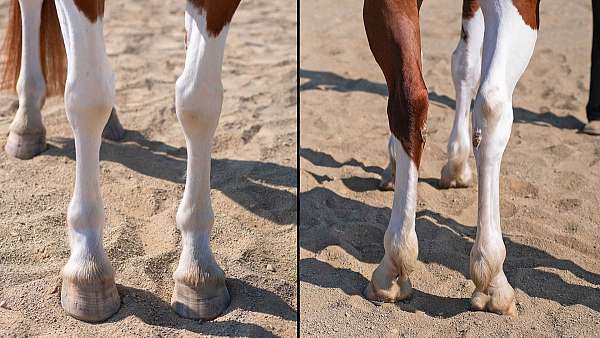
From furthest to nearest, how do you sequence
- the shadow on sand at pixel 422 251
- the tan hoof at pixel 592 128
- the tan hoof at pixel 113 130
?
1. the tan hoof at pixel 592 128
2. the tan hoof at pixel 113 130
3. the shadow on sand at pixel 422 251

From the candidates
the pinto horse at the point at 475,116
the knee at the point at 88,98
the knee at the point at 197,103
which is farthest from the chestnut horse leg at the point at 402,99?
the knee at the point at 88,98

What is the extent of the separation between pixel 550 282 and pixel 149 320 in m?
1.54

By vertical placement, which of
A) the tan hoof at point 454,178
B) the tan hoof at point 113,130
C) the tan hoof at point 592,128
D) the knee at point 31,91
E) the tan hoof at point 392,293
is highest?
the knee at point 31,91

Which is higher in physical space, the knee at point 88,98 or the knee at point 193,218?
the knee at point 88,98

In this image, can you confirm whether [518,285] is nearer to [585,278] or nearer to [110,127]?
[585,278]

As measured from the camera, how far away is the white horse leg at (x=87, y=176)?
288 cm

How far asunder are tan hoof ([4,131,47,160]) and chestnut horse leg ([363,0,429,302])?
1.97 m

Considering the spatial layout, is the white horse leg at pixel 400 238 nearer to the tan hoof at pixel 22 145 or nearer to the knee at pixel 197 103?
the knee at pixel 197 103

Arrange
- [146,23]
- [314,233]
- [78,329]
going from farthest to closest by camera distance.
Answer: [146,23] → [314,233] → [78,329]

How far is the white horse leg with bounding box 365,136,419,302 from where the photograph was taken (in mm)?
3100

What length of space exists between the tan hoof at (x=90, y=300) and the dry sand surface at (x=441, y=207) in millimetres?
688

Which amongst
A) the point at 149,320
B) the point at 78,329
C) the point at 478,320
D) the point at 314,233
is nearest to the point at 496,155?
the point at 478,320

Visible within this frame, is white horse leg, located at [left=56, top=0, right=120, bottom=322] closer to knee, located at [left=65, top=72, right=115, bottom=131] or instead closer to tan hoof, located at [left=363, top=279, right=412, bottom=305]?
knee, located at [left=65, top=72, right=115, bottom=131]

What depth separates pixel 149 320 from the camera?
308 cm
